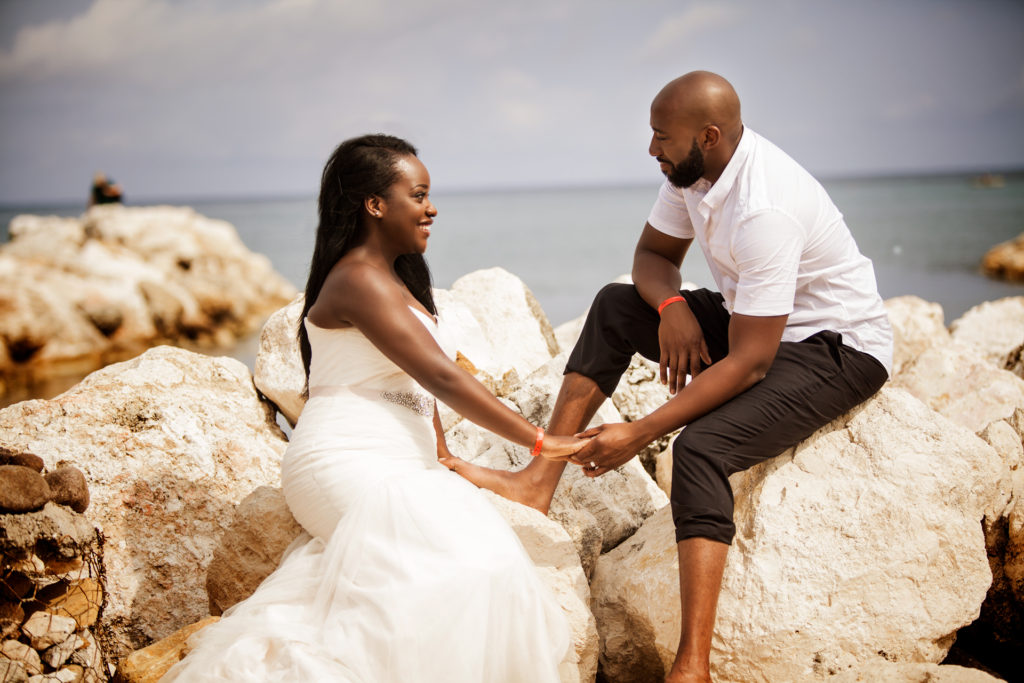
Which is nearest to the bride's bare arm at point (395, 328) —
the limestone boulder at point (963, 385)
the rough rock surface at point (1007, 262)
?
the limestone boulder at point (963, 385)

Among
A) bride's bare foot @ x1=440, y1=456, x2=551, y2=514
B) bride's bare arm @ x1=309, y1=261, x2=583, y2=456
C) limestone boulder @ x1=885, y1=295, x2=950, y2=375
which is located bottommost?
bride's bare foot @ x1=440, y1=456, x2=551, y2=514

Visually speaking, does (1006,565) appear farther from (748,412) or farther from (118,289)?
(118,289)

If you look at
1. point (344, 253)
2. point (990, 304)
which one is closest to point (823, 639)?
point (344, 253)

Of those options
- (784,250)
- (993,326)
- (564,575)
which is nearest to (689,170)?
(784,250)

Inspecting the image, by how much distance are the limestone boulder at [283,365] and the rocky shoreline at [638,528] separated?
0.02m

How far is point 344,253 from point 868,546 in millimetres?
2457

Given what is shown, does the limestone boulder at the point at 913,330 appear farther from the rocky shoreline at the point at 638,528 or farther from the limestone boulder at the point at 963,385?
the rocky shoreline at the point at 638,528

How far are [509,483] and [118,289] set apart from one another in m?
14.7

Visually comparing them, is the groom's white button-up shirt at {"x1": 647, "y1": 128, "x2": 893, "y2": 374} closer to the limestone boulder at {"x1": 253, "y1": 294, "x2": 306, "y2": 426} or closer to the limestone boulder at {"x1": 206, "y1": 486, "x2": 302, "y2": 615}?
the limestone boulder at {"x1": 206, "y1": 486, "x2": 302, "y2": 615}

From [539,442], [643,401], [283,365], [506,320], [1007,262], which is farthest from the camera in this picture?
[1007,262]

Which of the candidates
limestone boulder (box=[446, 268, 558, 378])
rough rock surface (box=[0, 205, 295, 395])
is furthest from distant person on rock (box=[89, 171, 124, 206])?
limestone boulder (box=[446, 268, 558, 378])

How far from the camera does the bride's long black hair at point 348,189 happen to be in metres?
3.24

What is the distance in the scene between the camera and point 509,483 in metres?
3.54

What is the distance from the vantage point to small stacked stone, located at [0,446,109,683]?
120 inches
